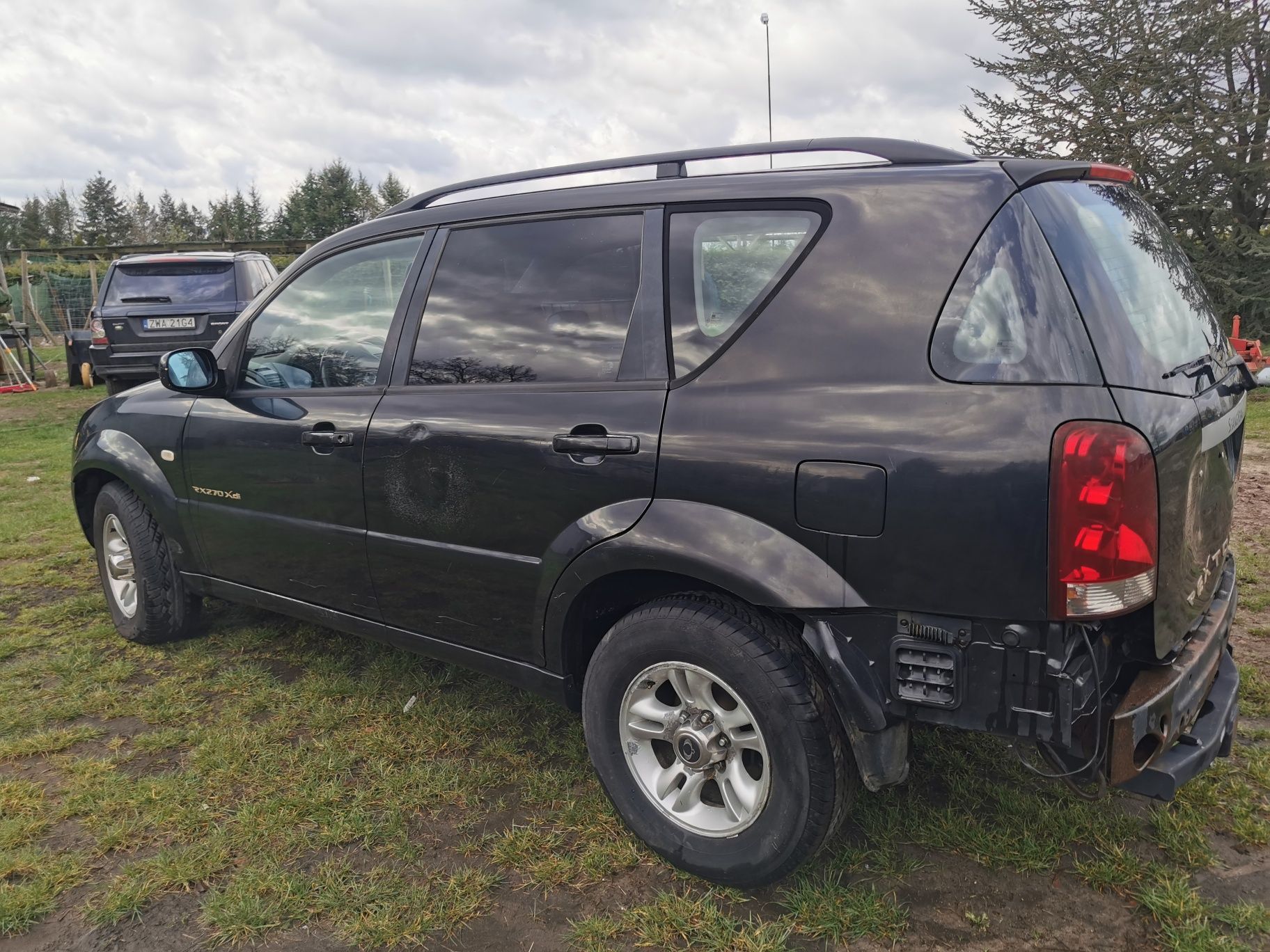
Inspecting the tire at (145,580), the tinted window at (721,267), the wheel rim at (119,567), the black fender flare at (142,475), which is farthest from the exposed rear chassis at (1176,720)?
the wheel rim at (119,567)

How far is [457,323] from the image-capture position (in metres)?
2.89

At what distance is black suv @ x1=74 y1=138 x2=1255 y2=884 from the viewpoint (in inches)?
73.5

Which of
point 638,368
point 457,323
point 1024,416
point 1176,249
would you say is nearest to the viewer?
point 1024,416

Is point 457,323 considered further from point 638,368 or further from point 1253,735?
point 1253,735

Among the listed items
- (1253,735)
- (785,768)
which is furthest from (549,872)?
(1253,735)

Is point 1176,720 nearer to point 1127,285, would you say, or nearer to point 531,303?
point 1127,285

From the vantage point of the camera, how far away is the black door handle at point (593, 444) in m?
2.36

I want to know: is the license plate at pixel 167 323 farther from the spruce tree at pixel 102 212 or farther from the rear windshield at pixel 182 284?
the spruce tree at pixel 102 212

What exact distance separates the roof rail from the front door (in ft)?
0.90

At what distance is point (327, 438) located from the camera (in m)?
3.06

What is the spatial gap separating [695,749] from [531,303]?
54.9 inches

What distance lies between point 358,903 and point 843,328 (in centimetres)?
193

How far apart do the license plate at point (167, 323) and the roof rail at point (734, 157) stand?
883 centimetres

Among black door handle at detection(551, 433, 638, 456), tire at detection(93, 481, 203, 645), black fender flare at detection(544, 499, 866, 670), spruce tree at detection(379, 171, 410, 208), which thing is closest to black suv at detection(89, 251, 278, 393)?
tire at detection(93, 481, 203, 645)
